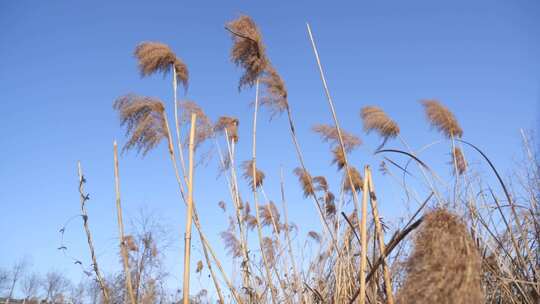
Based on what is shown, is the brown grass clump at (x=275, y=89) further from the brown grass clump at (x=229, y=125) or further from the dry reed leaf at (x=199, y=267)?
the dry reed leaf at (x=199, y=267)

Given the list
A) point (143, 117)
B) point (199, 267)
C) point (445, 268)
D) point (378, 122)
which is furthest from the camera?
point (199, 267)

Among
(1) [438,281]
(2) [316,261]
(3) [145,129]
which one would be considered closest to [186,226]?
(1) [438,281]

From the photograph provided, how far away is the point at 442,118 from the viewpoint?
4.80 meters

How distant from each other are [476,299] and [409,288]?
16 cm

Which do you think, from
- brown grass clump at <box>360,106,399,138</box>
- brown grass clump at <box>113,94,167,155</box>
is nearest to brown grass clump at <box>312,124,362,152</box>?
brown grass clump at <box>360,106,399,138</box>

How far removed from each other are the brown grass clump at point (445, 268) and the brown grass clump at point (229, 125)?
3707 millimetres

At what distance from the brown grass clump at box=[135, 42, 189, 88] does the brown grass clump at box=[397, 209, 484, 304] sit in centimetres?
287

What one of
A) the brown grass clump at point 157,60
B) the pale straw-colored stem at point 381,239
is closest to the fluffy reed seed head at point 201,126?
the brown grass clump at point 157,60

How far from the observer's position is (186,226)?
1817 mm

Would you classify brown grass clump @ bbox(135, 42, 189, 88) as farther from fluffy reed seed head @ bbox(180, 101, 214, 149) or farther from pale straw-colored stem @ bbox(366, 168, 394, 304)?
pale straw-colored stem @ bbox(366, 168, 394, 304)

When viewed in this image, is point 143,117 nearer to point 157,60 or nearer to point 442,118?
point 157,60

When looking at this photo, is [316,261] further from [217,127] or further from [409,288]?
[409,288]

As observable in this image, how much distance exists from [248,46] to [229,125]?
1.48m

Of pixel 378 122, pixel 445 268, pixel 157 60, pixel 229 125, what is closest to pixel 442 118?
pixel 378 122
